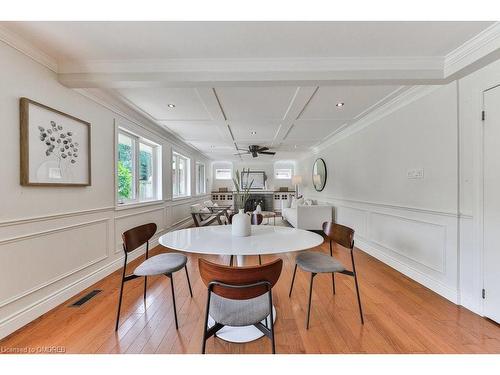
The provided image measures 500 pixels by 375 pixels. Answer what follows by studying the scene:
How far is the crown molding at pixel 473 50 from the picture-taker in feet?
5.16

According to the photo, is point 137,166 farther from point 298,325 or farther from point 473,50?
point 473,50

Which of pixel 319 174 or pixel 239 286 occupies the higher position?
pixel 319 174

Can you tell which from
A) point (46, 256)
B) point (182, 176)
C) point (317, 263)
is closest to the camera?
point (317, 263)

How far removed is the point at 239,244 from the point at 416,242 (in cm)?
231

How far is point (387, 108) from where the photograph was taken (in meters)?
3.04

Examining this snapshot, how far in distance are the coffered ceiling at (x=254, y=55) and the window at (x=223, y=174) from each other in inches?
267

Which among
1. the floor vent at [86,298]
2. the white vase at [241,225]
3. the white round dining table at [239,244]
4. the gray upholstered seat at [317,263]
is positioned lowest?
the floor vent at [86,298]

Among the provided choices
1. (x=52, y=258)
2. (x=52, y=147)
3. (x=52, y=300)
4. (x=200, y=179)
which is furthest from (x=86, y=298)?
(x=200, y=179)

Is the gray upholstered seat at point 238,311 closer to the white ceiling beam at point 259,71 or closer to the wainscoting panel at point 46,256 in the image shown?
the wainscoting panel at point 46,256

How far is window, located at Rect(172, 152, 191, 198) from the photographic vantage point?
5594mm

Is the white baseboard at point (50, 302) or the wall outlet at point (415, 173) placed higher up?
the wall outlet at point (415, 173)

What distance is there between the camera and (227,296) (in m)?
1.13

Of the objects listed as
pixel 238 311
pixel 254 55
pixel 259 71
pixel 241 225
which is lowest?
pixel 238 311

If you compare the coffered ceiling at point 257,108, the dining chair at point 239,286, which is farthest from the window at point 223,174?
the dining chair at point 239,286
